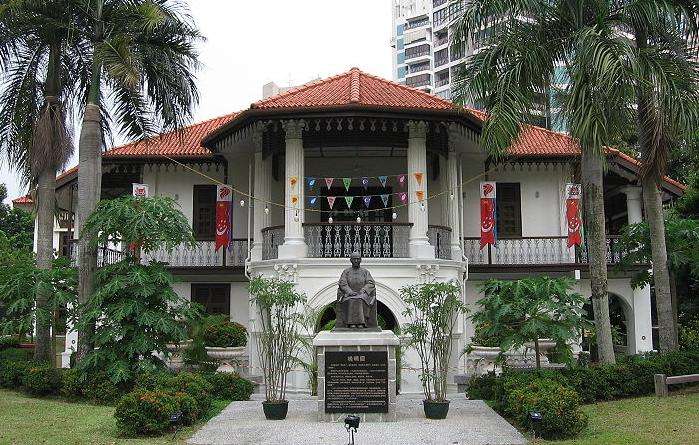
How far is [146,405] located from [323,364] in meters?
2.96

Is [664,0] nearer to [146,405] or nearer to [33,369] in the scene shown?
[146,405]

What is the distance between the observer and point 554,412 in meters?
10.1

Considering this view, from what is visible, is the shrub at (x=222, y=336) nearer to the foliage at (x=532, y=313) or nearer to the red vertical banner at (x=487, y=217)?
the foliage at (x=532, y=313)

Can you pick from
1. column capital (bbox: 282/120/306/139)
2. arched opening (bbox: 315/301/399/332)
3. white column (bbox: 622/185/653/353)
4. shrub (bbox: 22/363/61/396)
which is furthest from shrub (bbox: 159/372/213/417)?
white column (bbox: 622/185/653/353)

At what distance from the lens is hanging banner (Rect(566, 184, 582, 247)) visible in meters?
19.4

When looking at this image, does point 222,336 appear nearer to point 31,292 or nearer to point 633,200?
point 31,292

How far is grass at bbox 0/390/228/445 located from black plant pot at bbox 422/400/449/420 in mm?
3989

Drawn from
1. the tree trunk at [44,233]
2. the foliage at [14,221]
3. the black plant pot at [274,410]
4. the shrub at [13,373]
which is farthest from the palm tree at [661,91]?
the foliage at [14,221]

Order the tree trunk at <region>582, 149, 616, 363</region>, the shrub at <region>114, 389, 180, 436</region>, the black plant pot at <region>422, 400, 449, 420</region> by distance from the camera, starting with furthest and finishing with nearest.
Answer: the tree trunk at <region>582, 149, 616, 363</region> < the black plant pot at <region>422, 400, 449, 420</region> < the shrub at <region>114, 389, 180, 436</region>

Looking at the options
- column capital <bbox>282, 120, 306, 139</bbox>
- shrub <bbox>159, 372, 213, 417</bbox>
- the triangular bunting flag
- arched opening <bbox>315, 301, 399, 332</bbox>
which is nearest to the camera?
shrub <bbox>159, 372, 213, 417</bbox>

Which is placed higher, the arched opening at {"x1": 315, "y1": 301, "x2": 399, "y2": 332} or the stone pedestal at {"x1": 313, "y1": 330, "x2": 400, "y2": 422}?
the arched opening at {"x1": 315, "y1": 301, "x2": 399, "y2": 332}

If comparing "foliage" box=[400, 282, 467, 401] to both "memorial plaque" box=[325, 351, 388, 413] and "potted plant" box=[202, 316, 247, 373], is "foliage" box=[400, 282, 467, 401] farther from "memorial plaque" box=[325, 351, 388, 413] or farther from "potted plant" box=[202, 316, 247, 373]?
"potted plant" box=[202, 316, 247, 373]

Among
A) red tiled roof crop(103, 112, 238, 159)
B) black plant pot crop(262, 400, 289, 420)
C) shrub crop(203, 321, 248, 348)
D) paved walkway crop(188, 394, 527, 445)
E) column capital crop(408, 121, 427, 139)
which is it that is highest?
red tiled roof crop(103, 112, 238, 159)

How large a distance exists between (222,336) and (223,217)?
13.4ft
